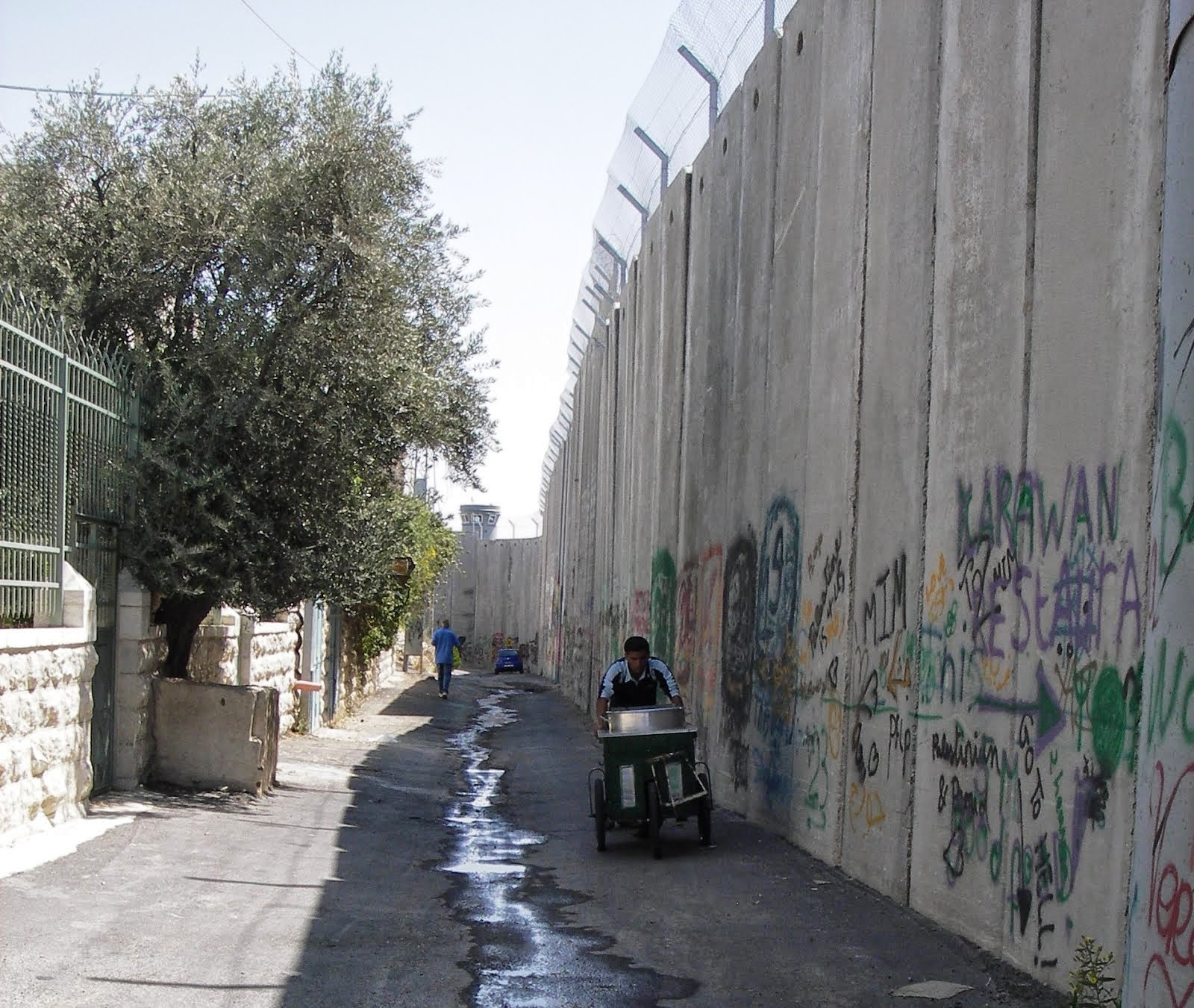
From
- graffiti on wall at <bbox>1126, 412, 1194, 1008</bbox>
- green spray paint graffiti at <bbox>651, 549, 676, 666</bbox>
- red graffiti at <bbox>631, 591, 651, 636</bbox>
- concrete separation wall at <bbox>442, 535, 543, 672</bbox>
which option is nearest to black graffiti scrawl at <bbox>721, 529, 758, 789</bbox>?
green spray paint graffiti at <bbox>651, 549, 676, 666</bbox>

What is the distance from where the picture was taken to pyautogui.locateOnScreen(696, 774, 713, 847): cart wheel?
34.3 feet

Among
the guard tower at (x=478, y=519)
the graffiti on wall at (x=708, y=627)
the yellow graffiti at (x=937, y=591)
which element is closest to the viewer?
the yellow graffiti at (x=937, y=591)

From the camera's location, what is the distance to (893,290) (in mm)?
8789

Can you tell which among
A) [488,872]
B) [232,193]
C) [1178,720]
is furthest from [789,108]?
[1178,720]

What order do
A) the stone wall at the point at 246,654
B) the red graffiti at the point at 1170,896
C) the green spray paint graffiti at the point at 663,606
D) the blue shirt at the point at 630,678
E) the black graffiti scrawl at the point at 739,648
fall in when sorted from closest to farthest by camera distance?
1. the red graffiti at the point at 1170,896
2. the blue shirt at the point at 630,678
3. the black graffiti scrawl at the point at 739,648
4. the stone wall at the point at 246,654
5. the green spray paint graffiti at the point at 663,606

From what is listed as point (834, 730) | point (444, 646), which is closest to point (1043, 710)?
point (834, 730)

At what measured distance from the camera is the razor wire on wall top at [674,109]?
44.3 ft

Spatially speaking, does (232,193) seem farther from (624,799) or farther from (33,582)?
(624,799)

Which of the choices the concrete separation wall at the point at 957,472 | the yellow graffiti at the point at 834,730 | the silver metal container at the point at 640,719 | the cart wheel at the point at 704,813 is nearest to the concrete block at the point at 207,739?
the silver metal container at the point at 640,719

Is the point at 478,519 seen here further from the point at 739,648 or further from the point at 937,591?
the point at 937,591

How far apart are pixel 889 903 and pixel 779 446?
13.5ft

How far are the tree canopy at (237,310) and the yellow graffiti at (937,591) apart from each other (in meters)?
5.88

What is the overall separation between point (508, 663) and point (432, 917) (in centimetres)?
4343

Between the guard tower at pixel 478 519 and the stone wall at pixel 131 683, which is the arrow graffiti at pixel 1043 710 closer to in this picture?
the stone wall at pixel 131 683
